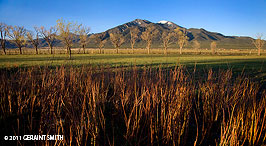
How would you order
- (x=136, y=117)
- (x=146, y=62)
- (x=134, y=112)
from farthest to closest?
(x=146, y=62) → (x=134, y=112) → (x=136, y=117)

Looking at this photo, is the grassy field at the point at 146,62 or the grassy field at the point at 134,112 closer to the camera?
the grassy field at the point at 134,112

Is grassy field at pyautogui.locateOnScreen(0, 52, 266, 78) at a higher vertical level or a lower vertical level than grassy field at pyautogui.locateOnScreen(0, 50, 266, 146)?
higher

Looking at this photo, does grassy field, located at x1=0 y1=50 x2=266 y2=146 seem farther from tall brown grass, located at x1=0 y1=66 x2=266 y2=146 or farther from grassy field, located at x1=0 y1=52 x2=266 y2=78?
grassy field, located at x1=0 y1=52 x2=266 y2=78

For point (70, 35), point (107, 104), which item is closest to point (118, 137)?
point (107, 104)

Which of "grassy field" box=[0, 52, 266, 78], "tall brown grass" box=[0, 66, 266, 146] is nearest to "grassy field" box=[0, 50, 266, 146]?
"tall brown grass" box=[0, 66, 266, 146]

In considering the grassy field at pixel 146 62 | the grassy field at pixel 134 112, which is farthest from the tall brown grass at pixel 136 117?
the grassy field at pixel 146 62

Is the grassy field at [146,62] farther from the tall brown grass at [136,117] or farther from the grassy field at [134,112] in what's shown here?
the tall brown grass at [136,117]

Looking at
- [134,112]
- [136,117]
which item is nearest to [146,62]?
[134,112]

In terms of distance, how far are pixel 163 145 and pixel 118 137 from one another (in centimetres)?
90

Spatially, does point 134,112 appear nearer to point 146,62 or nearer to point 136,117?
point 136,117

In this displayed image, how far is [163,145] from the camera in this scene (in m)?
2.20

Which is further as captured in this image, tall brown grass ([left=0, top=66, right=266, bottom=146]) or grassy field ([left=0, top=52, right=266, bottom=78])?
grassy field ([left=0, top=52, right=266, bottom=78])

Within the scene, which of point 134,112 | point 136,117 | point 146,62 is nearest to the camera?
point 136,117

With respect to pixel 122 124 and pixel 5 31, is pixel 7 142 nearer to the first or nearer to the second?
pixel 122 124
